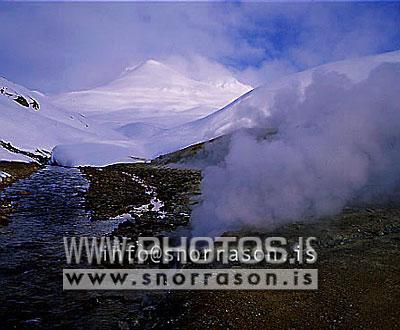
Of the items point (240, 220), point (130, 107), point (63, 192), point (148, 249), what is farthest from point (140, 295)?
point (130, 107)

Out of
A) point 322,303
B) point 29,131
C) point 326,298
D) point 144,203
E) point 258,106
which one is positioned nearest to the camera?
point 322,303

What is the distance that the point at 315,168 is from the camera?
473 inches

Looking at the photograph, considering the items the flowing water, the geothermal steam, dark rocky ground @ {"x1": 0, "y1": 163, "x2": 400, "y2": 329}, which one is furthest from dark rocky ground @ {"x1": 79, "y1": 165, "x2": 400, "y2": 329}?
the geothermal steam

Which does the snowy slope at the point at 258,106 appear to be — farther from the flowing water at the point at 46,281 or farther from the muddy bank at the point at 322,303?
the muddy bank at the point at 322,303

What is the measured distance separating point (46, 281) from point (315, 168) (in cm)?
791

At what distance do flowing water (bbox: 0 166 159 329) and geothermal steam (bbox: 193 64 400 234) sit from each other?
319 cm

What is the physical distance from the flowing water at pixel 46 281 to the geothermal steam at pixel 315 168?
319 centimetres

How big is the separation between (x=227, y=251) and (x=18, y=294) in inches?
150

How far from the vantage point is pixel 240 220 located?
386 inches

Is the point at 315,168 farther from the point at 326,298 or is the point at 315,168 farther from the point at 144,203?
the point at 144,203

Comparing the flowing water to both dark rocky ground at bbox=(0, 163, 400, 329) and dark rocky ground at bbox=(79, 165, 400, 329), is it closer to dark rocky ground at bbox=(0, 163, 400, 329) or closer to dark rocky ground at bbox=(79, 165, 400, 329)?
dark rocky ground at bbox=(0, 163, 400, 329)

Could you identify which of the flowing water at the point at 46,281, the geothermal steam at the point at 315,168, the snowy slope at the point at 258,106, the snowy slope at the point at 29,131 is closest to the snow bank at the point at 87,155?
the snowy slope at the point at 29,131

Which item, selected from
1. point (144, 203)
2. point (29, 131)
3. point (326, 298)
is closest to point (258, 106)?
point (144, 203)

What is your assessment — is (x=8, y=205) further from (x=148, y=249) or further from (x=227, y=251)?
(x=227, y=251)
